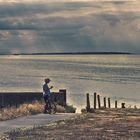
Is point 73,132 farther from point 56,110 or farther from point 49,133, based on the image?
point 56,110

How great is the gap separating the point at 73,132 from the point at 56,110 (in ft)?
26.7

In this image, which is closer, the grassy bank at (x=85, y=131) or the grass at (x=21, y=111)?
the grassy bank at (x=85, y=131)

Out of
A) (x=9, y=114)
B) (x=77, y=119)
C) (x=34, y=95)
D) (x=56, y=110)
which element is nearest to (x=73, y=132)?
(x=77, y=119)

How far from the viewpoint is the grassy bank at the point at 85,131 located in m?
15.3

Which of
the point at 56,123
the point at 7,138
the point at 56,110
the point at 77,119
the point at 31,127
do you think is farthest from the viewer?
the point at 56,110

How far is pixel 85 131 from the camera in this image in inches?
648

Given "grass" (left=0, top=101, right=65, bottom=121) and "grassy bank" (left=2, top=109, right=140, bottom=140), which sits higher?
"grass" (left=0, top=101, right=65, bottom=121)

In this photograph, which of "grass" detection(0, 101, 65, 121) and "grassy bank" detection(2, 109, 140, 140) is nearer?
"grassy bank" detection(2, 109, 140, 140)

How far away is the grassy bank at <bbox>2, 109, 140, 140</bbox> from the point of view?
15261 millimetres

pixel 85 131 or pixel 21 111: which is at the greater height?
pixel 21 111

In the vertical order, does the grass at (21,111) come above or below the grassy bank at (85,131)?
above

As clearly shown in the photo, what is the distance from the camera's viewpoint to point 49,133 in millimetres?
16000

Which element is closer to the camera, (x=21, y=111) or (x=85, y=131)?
(x=85, y=131)

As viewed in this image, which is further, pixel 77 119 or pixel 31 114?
pixel 31 114
